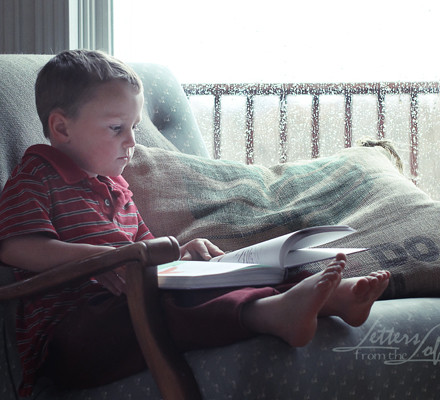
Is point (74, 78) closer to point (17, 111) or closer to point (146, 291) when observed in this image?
point (17, 111)

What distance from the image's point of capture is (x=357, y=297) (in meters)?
0.75

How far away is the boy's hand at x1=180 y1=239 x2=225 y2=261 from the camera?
3.37 feet

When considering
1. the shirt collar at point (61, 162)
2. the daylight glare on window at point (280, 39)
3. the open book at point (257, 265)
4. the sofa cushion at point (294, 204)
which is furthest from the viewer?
the daylight glare on window at point (280, 39)

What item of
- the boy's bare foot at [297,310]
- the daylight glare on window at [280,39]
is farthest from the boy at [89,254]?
the daylight glare on window at [280,39]

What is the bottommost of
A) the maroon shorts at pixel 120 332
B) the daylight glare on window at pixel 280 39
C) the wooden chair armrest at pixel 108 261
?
the maroon shorts at pixel 120 332

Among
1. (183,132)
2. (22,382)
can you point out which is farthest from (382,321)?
(183,132)

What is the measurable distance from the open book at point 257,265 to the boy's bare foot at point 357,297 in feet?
0.26

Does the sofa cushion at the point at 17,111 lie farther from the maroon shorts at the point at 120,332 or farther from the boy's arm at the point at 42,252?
the maroon shorts at the point at 120,332

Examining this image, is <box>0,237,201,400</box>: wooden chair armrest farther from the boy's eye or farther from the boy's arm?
the boy's eye

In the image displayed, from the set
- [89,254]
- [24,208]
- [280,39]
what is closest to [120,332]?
[89,254]

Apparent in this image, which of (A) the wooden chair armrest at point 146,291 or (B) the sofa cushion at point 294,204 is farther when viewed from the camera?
(B) the sofa cushion at point 294,204

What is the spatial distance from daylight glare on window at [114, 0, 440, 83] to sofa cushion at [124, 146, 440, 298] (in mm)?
853

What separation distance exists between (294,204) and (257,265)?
1.38 ft

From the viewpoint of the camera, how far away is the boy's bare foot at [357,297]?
0.74m
